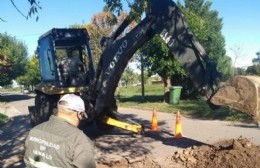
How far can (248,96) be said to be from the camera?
22.3ft

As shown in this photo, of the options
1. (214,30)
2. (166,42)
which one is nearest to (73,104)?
(166,42)

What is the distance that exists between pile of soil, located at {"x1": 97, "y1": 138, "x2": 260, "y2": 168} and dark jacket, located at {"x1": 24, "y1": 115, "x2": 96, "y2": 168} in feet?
18.0

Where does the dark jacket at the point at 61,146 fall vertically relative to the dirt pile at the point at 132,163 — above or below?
above

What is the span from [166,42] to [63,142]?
541 cm

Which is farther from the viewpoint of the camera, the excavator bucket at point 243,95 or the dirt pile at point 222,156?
the dirt pile at point 222,156

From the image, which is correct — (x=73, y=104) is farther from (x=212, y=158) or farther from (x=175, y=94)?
(x=175, y=94)

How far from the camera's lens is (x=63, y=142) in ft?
12.1

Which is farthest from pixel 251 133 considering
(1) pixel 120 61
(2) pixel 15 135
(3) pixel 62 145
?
(3) pixel 62 145

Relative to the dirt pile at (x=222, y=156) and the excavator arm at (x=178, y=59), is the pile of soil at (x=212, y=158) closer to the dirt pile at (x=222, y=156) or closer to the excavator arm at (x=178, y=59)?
the dirt pile at (x=222, y=156)

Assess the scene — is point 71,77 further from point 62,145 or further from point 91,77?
point 62,145

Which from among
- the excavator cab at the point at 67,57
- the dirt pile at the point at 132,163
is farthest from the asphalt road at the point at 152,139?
the excavator cab at the point at 67,57

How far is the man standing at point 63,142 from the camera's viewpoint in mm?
3660

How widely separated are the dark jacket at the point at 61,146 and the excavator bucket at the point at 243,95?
3813 mm

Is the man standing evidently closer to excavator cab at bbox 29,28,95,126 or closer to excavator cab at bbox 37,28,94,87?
excavator cab at bbox 29,28,95,126
